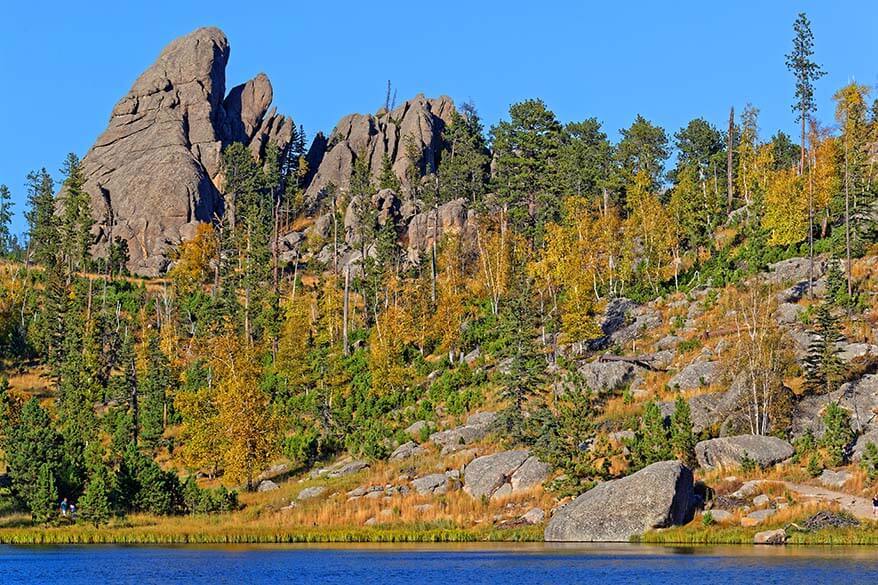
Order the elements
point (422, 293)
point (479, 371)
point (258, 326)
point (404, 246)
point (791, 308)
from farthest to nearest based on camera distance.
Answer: point (404, 246), point (258, 326), point (422, 293), point (479, 371), point (791, 308)

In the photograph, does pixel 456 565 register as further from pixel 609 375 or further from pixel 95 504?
pixel 609 375

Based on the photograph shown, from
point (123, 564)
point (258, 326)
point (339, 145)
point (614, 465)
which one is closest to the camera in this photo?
point (123, 564)

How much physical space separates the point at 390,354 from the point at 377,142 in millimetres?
90593

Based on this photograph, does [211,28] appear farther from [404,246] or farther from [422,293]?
[422,293]

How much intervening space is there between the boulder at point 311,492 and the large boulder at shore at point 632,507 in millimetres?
19300

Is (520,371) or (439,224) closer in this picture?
(520,371)

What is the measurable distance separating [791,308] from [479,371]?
86.3 ft

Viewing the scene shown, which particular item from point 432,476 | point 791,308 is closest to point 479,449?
point 432,476

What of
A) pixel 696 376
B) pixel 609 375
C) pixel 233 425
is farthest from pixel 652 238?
pixel 233 425

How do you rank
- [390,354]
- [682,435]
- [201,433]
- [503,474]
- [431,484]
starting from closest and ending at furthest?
1. [682,435]
2. [503,474]
3. [431,484]
4. [201,433]
5. [390,354]

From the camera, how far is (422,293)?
4188 inches

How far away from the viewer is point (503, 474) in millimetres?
67250

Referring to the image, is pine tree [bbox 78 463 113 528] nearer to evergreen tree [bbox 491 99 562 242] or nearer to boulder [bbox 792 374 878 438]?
boulder [bbox 792 374 878 438]

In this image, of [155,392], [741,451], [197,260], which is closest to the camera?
[741,451]
